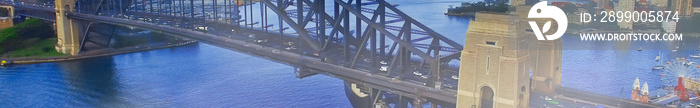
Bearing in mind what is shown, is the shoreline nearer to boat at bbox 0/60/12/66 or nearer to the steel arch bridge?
boat at bbox 0/60/12/66

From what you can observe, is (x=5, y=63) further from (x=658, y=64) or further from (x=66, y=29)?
(x=658, y=64)

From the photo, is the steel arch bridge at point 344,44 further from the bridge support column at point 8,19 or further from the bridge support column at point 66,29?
the bridge support column at point 8,19

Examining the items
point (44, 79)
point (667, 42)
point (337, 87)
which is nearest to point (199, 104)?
point (337, 87)

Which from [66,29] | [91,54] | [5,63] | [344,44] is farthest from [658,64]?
[5,63]

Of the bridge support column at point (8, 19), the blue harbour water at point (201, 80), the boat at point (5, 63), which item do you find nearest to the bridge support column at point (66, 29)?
the blue harbour water at point (201, 80)

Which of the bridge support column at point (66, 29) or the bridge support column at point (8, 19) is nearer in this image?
the bridge support column at point (66, 29)

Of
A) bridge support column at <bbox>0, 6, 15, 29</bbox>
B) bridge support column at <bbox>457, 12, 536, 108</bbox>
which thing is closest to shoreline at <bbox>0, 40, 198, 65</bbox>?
bridge support column at <bbox>0, 6, 15, 29</bbox>
